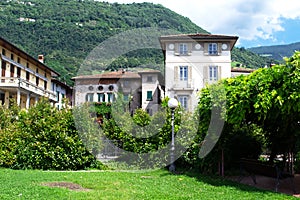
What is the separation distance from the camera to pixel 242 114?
976cm

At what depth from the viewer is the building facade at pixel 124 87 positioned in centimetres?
3978

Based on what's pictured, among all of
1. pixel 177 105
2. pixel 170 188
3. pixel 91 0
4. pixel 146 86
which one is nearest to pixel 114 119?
pixel 177 105

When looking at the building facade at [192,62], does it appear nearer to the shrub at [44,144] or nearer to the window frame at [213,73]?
the window frame at [213,73]

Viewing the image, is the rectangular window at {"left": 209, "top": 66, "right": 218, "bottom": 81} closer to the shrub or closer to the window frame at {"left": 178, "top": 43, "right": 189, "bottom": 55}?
the window frame at {"left": 178, "top": 43, "right": 189, "bottom": 55}

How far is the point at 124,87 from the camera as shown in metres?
44.9

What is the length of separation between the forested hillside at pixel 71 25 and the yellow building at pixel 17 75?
14.5 metres

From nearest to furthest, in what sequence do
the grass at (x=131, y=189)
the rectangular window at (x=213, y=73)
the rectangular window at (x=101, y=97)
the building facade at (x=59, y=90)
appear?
the grass at (x=131, y=189) < the rectangular window at (x=213, y=73) < the rectangular window at (x=101, y=97) < the building facade at (x=59, y=90)

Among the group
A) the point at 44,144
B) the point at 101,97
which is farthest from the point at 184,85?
the point at 44,144

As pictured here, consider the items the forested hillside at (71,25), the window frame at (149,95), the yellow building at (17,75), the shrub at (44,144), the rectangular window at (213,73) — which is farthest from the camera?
the forested hillside at (71,25)

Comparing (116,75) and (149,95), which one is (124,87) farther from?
(149,95)

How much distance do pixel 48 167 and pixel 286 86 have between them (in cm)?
1014

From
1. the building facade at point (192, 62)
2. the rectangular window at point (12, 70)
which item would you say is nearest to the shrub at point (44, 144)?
Result: the building facade at point (192, 62)

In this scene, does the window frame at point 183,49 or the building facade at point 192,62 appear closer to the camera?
the building facade at point 192,62

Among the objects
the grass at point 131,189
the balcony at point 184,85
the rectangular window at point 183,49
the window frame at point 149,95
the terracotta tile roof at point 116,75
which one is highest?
the rectangular window at point 183,49
